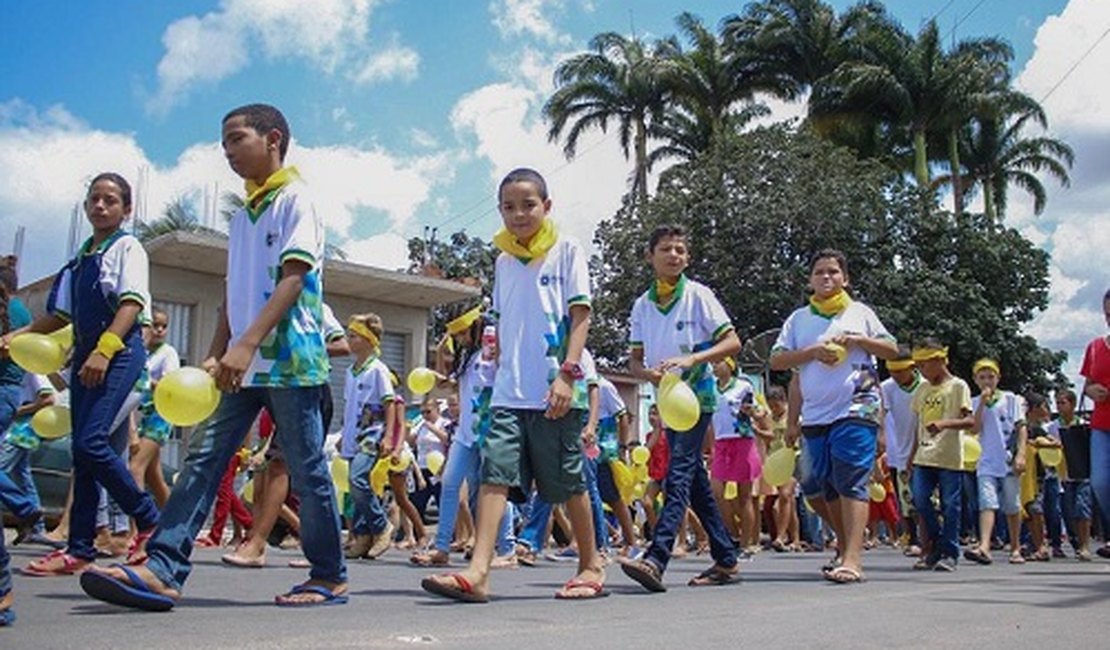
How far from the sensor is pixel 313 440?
459 centimetres

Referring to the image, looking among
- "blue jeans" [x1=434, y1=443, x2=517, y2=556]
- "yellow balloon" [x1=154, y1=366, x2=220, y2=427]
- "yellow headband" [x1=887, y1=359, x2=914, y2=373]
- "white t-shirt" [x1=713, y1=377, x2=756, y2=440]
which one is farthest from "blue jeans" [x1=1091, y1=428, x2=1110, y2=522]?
"yellow balloon" [x1=154, y1=366, x2=220, y2=427]

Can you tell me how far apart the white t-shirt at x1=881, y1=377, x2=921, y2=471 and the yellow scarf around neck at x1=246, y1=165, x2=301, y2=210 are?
6103 mm

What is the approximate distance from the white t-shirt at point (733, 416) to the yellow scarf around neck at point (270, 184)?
657cm

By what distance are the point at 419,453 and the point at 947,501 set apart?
7.20 meters

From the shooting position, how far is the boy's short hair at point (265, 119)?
4781 millimetres

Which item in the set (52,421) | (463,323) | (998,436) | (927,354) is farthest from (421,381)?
(998,436)

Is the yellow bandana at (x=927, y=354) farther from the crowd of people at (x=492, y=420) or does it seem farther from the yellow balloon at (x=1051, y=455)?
the yellow balloon at (x=1051, y=455)

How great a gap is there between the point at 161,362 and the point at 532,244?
13.3 ft

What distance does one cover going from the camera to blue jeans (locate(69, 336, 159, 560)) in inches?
213

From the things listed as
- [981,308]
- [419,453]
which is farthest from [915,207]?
[419,453]

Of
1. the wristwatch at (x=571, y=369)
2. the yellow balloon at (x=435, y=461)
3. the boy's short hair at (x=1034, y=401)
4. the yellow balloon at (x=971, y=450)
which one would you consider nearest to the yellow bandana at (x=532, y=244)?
the wristwatch at (x=571, y=369)

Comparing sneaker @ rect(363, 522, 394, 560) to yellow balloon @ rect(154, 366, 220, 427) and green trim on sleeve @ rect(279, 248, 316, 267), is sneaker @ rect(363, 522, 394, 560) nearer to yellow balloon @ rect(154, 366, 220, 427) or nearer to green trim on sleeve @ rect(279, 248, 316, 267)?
yellow balloon @ rect(154, 366, 220, 427)

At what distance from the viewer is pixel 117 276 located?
222 inches

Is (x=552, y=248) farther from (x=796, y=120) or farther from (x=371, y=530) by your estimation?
(x=796, y=120)
